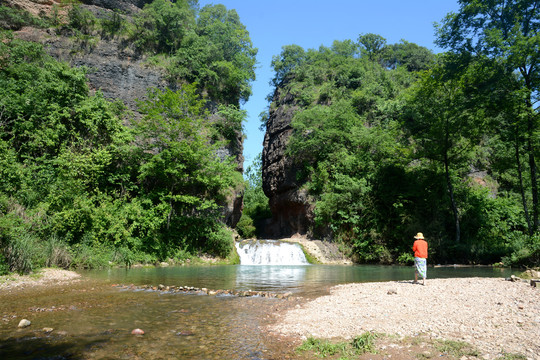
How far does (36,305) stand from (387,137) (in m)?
25.6

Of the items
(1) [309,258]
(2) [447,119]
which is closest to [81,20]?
(1) [309,258]

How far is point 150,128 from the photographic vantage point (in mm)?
20453

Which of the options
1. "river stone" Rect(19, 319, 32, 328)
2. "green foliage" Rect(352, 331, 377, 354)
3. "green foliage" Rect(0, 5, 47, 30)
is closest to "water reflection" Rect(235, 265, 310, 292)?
"green foliage" Rect(352, 331, 377, 354)

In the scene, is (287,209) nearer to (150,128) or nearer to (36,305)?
(150,128)

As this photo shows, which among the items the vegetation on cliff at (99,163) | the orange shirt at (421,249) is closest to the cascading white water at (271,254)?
the vegetation on cliff at (99,163)

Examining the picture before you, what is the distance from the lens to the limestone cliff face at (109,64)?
24.5m

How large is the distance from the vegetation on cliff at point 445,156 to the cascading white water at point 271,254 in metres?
3.77

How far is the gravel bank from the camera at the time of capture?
14.0 feet

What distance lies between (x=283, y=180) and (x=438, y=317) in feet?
92.4

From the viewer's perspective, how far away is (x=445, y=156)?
21953mm

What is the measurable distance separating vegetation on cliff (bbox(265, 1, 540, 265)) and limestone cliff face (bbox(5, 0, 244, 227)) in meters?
8.83

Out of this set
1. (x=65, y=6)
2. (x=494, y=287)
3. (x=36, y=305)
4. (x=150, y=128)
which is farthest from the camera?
(x=65, y=6)

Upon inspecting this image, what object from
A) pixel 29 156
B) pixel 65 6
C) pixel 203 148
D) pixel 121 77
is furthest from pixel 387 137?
pixel 65 6

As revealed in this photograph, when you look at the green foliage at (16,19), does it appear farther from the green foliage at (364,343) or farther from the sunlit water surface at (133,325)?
the green foliage at (364,343)
